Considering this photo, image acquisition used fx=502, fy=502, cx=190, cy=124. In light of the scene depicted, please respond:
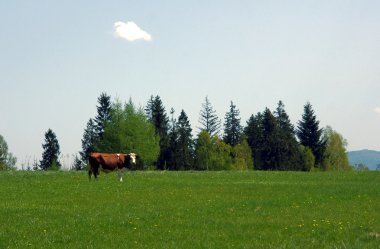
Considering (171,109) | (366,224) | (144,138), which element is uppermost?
(171,109)

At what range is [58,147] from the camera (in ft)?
456

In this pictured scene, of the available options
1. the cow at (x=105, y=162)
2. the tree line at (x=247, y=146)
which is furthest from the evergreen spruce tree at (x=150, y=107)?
the cow at (x=105, y=162)

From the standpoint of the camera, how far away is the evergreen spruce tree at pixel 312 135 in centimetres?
12106

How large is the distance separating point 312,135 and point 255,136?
14.2 metres

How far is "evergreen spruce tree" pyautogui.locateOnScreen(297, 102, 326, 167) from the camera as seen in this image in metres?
121

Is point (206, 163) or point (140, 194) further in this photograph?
point (206, 163)

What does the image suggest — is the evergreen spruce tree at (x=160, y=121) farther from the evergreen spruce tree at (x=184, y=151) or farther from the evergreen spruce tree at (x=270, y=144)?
the evergreen spruce tree at (x=270, y=144)

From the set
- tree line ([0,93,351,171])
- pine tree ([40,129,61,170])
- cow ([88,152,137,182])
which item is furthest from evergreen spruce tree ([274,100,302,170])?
cow ([88,152,137,182])

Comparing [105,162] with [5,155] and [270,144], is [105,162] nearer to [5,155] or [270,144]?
[270,144]

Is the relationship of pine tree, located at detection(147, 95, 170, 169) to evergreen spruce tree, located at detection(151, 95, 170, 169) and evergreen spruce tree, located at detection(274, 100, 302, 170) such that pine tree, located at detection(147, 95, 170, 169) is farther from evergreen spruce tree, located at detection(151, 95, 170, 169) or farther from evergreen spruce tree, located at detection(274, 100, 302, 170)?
evergreen spruce tree, located at detection(274, 100, 302, 170)

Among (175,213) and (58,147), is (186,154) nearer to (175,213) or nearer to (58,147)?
(58,147)

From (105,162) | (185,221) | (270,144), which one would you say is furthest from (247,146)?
(185,221)

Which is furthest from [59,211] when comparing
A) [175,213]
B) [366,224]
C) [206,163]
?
[206,163]

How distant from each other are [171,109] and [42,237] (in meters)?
122
